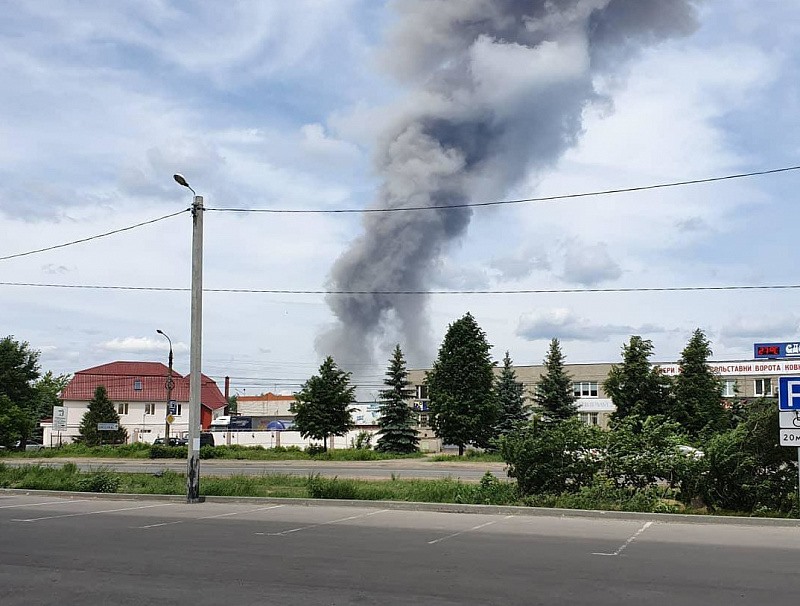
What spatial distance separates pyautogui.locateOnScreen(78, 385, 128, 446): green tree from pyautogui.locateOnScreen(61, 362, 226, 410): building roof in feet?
38.2

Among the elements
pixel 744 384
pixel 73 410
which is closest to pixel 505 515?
pixel 744 384

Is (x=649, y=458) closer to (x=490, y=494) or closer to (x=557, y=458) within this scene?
(x=557, y=458)

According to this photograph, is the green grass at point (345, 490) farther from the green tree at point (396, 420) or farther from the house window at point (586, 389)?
the house window at point (586, 389)

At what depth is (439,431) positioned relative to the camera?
50094mm

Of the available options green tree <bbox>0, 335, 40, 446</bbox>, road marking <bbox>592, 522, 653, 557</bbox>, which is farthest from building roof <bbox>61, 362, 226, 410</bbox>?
road marking <bbox>592, 522, 653, 557</bbox>

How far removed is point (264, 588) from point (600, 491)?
10.3 metres

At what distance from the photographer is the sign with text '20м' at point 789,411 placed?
1496cm

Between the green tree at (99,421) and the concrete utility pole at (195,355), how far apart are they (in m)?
51.3

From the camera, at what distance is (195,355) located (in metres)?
20.3

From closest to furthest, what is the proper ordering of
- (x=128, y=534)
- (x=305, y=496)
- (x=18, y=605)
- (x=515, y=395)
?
(x=18, y=605), (x=128, y=534), (x=305, y=496), (x=515, y=395)

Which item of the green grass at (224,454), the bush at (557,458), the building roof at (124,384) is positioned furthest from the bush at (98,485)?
the building roof at (124,384)

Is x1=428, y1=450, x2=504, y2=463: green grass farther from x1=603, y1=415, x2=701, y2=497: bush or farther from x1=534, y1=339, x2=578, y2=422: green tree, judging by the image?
x1=603, y1=415, x2=701, y2=497: bush

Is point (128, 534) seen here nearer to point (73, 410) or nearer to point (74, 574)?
point (74, 574)

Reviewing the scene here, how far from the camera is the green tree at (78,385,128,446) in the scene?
68250mm
